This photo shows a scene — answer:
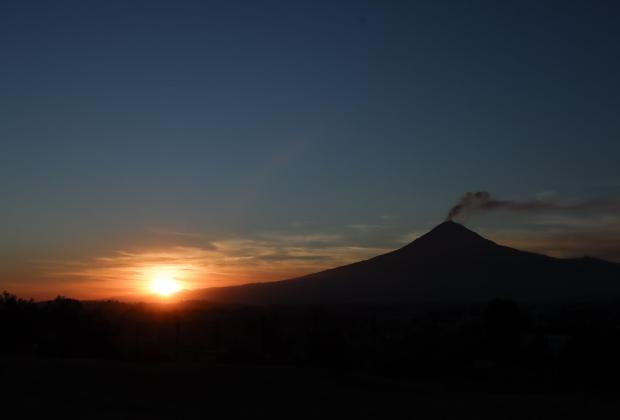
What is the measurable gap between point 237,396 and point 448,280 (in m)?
151

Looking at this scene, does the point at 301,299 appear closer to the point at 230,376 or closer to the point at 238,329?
the point at 238,329

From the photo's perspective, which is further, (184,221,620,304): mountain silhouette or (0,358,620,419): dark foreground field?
(184,221,620,304): mountain silhouette

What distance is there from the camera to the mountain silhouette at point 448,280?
514 feet

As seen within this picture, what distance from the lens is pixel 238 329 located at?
4941 cm

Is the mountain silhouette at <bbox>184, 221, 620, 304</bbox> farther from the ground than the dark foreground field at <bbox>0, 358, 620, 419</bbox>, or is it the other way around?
the mountain silhouette at <bbox>184, 221, 620, 304</bbox>

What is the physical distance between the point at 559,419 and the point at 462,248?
174946mm

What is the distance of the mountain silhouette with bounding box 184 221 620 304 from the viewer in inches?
6166

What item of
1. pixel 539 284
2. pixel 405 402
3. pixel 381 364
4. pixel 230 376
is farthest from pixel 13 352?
pixel 539 284

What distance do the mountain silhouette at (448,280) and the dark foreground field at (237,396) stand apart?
122938 millimetres

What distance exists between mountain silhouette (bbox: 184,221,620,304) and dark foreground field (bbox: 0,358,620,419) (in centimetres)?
12294

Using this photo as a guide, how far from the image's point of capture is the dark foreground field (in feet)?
56.7

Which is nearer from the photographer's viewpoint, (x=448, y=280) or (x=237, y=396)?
(x=237, y=396)

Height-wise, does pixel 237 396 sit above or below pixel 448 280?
below

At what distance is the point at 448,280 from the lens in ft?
545
